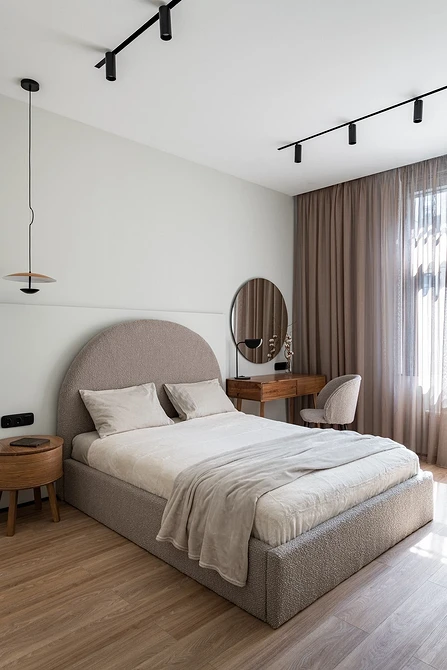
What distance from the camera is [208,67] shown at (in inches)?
104

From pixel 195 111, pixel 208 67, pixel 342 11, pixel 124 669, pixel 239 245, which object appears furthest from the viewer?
pixel 239 245

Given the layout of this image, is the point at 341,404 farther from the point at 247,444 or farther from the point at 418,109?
the point at 418,109

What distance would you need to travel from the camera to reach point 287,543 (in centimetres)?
192

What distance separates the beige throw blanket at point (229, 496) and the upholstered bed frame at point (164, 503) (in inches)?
3.6

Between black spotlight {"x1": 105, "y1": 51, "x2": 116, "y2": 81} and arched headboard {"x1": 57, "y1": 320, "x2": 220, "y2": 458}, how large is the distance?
5.45ft

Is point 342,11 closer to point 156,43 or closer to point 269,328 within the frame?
point 156,43

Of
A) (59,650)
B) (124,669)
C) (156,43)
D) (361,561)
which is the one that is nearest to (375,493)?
(361,561)

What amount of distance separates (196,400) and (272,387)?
811 mm

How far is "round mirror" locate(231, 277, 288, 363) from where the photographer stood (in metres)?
4.59

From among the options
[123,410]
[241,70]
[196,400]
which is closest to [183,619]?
[123,410]

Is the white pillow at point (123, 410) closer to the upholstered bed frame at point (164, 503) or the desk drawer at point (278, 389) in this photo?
the upholstered bed frame at point (164, 503)

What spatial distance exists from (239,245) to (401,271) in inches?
Answer: 59.7

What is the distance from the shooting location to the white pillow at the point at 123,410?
3.09 meters

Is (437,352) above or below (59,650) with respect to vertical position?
above
